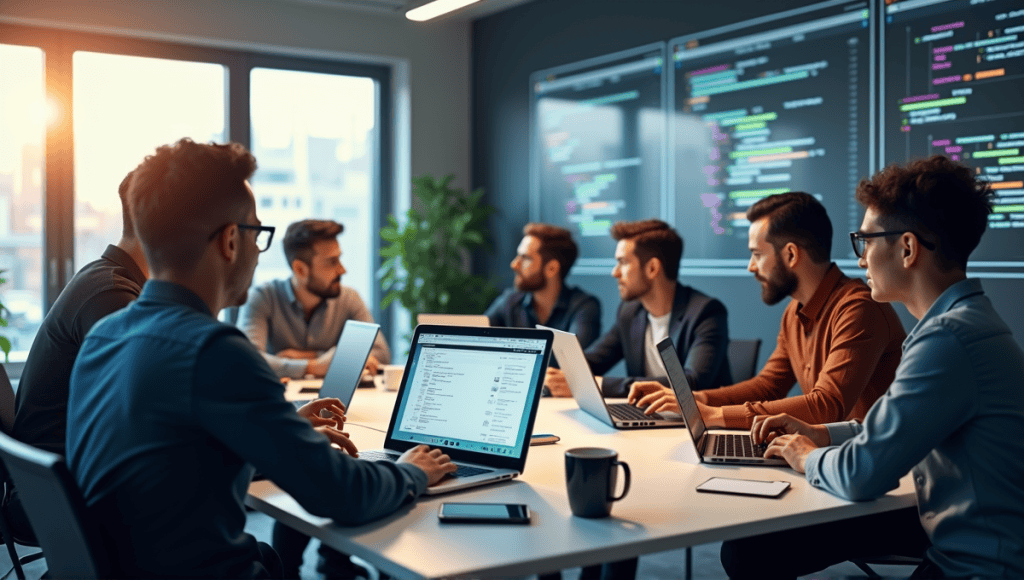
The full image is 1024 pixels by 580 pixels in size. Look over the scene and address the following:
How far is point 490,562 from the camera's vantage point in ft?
4.32

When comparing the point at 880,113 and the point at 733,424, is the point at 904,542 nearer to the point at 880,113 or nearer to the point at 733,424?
the point at 733,424

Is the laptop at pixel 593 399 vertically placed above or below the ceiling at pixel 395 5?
below

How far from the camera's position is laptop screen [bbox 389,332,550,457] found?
72.9 inches

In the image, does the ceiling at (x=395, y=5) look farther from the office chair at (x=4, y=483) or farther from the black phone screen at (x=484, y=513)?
the black phone screen at (x=484, y=513)

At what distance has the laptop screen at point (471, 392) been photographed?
1.85 metres

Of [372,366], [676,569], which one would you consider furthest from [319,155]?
[676,569]

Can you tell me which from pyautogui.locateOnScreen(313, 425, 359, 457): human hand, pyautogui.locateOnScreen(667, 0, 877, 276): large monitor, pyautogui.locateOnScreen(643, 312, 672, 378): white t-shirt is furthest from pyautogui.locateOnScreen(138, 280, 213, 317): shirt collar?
pyautogui.locateOnScreen(667, 0, 877, 276): large monitor

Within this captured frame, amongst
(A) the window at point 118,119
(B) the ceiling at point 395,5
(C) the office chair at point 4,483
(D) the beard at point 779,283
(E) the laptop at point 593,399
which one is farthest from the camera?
(B) the ceiling at point 395,5

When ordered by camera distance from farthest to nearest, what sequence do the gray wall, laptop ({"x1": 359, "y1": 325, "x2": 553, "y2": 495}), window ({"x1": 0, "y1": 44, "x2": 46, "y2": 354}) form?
window ({"x1": 0, "y1": 44, "x2": 46, "y2": 354}), the gray wall, laptop ({"x1": 359, "y1": 325, "x2": 553, "y2": 495})

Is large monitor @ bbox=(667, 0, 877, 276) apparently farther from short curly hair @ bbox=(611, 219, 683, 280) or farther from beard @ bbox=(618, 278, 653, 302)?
Answer: beard @ bbox=(618, 278, 653, 302)

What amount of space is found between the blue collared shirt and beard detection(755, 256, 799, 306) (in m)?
1.07

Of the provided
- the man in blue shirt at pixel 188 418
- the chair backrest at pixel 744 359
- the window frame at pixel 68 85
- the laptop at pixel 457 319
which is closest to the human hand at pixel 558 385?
the laptop at pixel 457 319

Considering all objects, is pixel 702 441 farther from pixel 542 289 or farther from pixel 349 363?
pixel 542 289

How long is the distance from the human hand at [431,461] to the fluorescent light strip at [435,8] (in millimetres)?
3228
